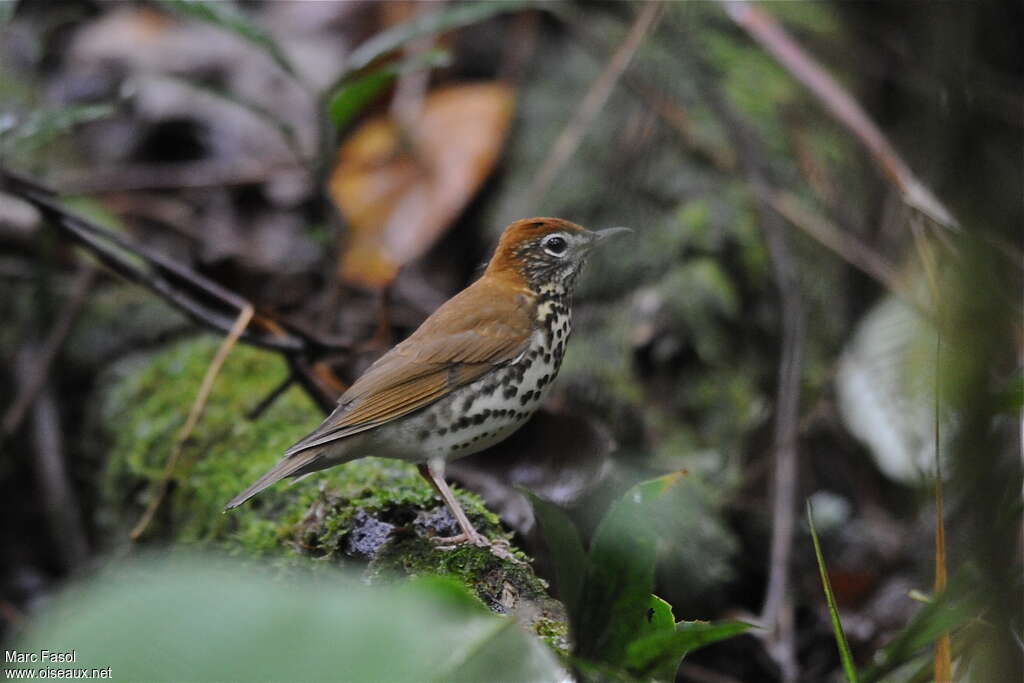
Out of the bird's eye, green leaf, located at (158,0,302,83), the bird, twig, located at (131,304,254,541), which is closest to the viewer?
the bird

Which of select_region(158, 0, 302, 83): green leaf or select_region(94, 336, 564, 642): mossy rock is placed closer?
select_region(94, 336, 564, 642): mossy rock

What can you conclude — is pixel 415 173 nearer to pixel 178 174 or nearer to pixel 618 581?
pixel 178 174

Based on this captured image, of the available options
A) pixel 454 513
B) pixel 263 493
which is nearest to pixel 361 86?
pixel 263 493

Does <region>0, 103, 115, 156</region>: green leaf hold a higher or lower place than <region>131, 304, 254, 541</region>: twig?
higher

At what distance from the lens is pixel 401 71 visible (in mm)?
3711

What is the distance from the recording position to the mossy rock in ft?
7.66

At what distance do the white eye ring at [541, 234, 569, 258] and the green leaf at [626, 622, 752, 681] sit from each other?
159cm

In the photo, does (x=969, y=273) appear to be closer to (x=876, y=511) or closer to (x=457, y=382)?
(x=457, y=382)

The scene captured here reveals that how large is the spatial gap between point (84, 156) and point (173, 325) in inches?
73.4

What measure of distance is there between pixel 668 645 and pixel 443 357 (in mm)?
1387

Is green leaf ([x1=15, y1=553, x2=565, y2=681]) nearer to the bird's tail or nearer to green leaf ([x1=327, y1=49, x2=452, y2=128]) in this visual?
the bird's tail

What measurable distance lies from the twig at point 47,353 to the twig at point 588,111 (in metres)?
2.05

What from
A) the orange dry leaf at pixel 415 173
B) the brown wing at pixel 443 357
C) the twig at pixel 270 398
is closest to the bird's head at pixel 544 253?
the brown wing at pixel 443 357

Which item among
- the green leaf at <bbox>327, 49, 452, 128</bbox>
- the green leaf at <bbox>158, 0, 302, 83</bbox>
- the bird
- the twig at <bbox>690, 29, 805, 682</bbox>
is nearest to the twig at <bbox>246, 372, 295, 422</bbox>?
the bird
